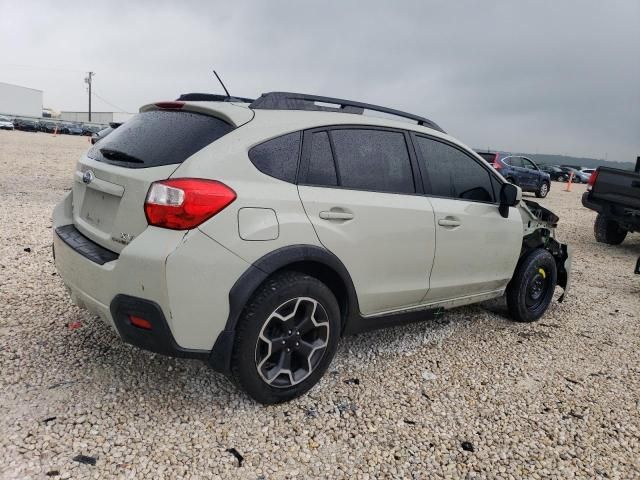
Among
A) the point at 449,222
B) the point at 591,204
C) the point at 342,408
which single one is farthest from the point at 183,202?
the point at 591,204

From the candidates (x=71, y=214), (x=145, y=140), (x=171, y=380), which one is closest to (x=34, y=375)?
(x=171, y=380)

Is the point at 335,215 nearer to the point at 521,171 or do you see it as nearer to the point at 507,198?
the point at 507,198

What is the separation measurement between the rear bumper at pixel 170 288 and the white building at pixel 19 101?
9475 cm

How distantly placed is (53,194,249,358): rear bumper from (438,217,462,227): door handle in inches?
60.1

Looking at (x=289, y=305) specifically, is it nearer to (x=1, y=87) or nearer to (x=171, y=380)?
(x=171, y=380)

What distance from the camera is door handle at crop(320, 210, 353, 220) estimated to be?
273 centimetres

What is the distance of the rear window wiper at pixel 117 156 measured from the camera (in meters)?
2.64

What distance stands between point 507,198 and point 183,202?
2573 mm

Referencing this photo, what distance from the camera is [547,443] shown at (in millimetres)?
2713

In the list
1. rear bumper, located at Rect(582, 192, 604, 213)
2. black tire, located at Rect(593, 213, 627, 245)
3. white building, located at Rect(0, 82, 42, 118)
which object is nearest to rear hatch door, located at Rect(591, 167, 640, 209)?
rear bumper, located at Rect(582, 192, 604, 213)

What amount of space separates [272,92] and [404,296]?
5.05 feet

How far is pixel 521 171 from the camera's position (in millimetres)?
18859

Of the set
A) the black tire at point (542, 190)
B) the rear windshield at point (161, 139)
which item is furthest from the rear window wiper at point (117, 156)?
the black tire at point (542, 190)

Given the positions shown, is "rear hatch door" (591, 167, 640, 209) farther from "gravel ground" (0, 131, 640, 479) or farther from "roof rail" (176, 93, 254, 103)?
"roof rail" (176, 93, 254, 103)
